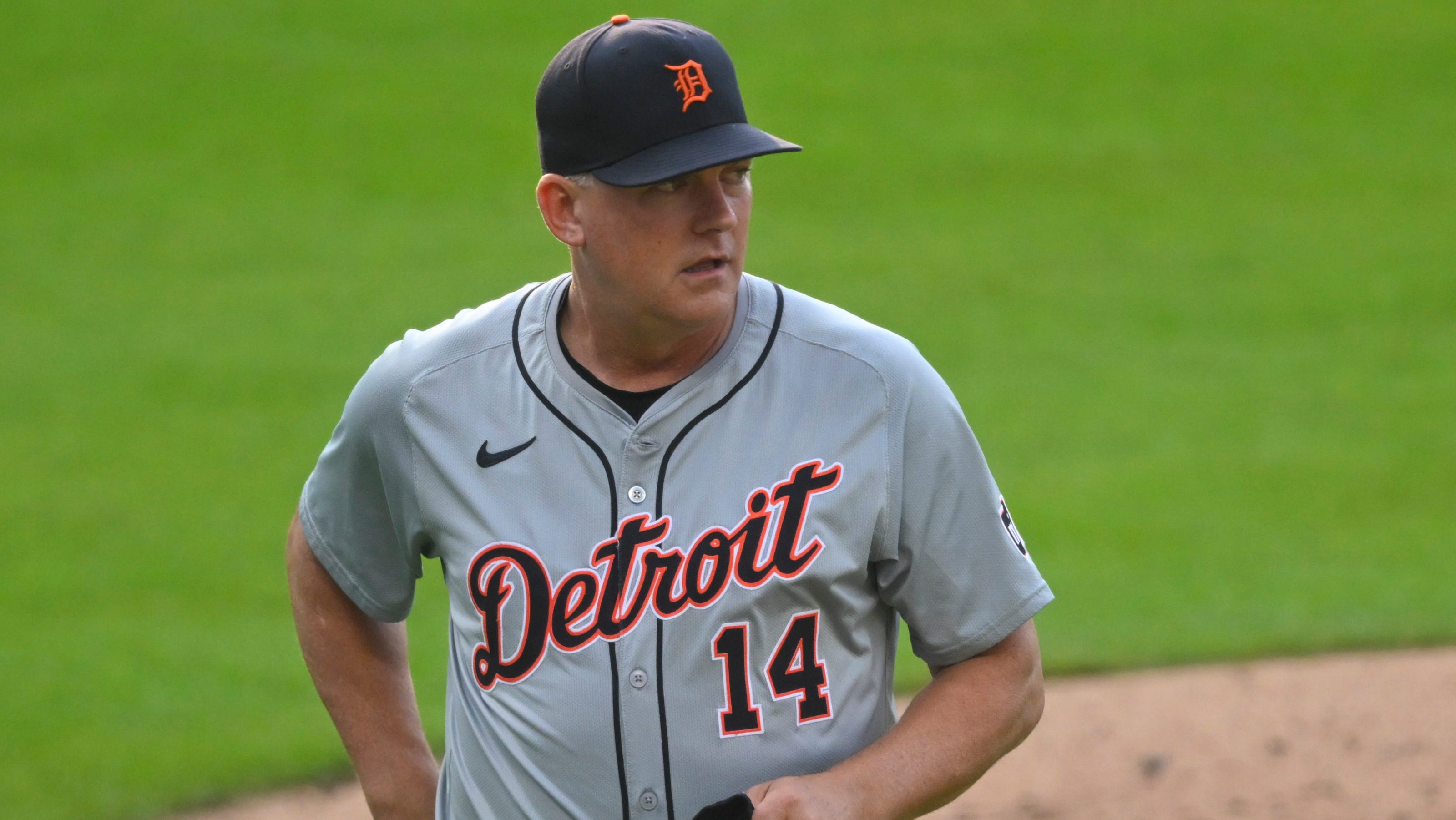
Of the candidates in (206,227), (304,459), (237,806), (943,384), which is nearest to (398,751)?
(943,384)

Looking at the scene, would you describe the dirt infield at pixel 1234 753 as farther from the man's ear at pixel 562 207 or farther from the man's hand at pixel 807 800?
the man's ear at pixel 562 207

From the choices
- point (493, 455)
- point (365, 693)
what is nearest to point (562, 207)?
point (493, 455)

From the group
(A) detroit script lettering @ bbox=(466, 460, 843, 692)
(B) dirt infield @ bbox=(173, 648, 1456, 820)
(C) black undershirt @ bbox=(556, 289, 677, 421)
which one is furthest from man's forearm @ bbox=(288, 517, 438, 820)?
(B) dirt infield @ bbox=(173, 648, 1456, 820)

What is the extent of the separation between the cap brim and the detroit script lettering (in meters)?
0.45

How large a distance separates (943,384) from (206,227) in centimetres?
1433

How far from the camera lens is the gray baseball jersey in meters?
2.32

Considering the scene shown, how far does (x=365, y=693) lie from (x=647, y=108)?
1078 millimetres

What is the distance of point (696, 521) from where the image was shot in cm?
235

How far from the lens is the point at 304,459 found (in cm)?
1003

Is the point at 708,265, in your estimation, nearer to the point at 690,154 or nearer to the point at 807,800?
the point at 690,154

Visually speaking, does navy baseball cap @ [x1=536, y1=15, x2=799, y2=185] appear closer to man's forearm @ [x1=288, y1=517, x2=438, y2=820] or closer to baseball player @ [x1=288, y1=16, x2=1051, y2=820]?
baseball player @ [x1=288, y1=16, x2=1051, y2=820]

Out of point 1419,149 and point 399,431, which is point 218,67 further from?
point 399,431

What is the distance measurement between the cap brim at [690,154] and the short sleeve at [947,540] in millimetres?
388

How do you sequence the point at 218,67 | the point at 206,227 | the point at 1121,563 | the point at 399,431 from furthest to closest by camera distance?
1. the point at 218,67
2. the point at 206,227
3. the point at 1121,563
4. the point at 399,431
